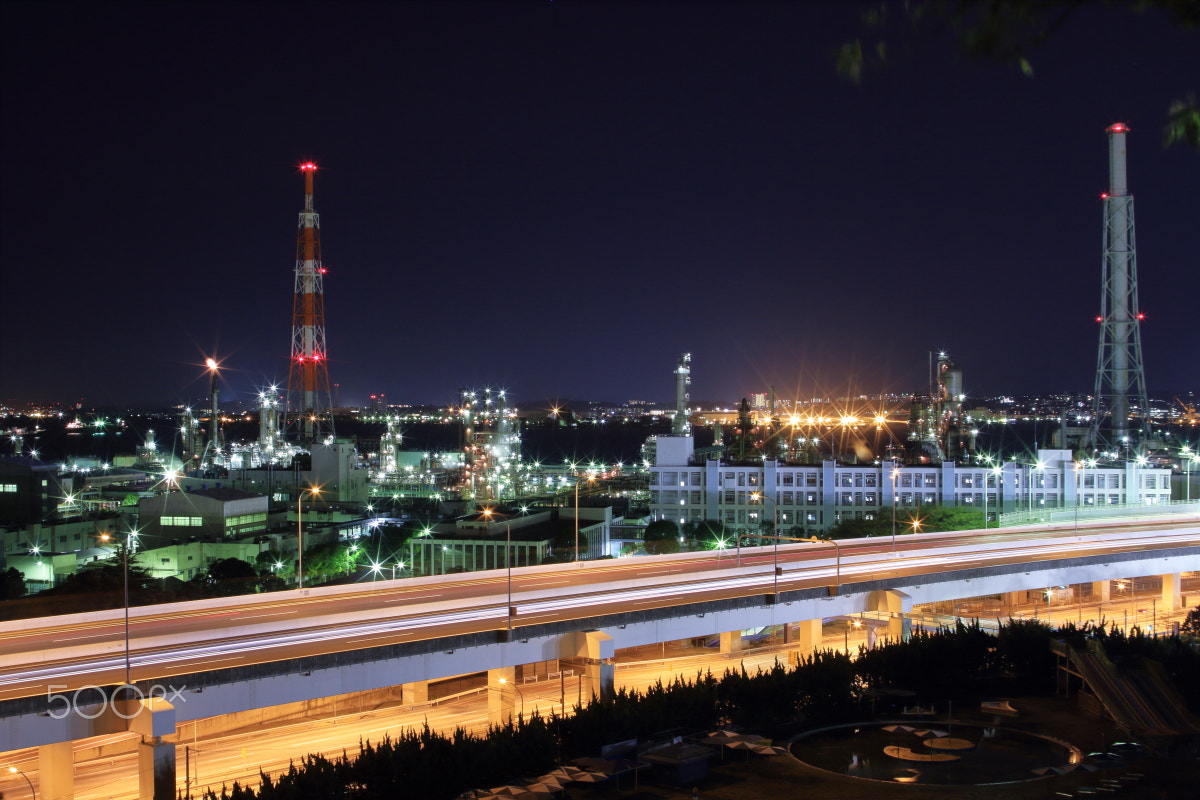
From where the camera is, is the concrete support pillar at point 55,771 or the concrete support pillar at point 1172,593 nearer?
the concrete support pillar at point 55,771

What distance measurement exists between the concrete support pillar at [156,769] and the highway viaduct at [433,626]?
0.02m

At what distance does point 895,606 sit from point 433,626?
391 inches

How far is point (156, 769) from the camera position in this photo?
1198 cm

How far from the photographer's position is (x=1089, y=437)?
5675 centimetres

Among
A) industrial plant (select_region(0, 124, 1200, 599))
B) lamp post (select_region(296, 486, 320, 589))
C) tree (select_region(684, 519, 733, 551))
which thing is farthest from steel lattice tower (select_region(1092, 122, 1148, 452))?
lamp post (select_region(296, 486, 320, 589))

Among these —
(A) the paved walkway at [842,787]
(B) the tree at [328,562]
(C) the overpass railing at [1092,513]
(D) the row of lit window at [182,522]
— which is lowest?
(B) the tree at [328,562]

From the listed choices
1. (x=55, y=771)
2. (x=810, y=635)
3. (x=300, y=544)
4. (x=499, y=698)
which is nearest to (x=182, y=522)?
(x=300, y=544)

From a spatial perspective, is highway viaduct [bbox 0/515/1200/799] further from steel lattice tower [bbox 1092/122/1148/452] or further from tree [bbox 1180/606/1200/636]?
steel lattice tower [bbox 1092/122/1148/452]

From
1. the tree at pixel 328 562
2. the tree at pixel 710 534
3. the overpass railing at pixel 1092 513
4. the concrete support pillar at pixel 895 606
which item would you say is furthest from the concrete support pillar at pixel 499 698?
the overpass railing at pixel 1092 513

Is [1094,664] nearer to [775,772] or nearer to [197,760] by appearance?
[775,772]

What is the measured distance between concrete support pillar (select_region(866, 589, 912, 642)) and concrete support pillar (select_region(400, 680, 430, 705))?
30.5ft

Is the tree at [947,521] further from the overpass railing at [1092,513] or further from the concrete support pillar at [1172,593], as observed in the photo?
the concrete support pillar at [1172,593]

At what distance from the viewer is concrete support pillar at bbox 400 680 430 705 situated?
18.1 m

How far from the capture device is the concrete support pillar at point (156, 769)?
1198cm
